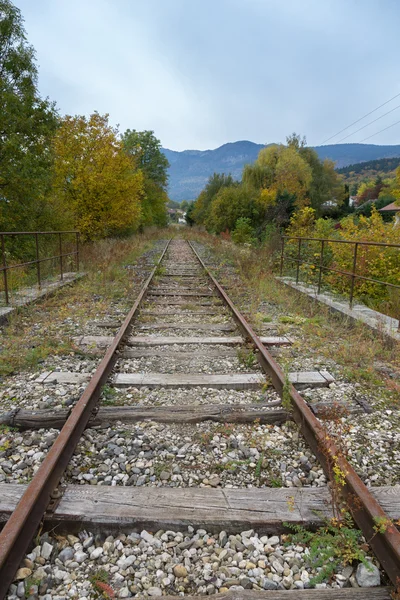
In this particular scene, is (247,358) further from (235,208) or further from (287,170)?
(287,170)

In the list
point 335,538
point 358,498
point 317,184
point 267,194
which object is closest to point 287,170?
point 317,184

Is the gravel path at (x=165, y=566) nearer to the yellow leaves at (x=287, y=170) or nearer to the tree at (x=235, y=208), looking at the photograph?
the tree at (x=235, y=208)

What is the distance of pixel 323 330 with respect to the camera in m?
5.49

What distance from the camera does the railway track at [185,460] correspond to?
1.89m

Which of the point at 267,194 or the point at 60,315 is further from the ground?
the point at 267,194

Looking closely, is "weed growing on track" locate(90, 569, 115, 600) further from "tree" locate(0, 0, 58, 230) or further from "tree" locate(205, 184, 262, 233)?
"tree" locate(205, 184, 262, 233)

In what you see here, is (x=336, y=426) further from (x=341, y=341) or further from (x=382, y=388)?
(x=341, y=341)

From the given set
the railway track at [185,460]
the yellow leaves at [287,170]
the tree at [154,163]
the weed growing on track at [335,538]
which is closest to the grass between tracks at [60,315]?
the railway track at [185,460]

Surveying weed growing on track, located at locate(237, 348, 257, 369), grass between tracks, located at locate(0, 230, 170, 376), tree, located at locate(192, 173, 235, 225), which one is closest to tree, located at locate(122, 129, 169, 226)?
tree, located at locate(192, 173, 235, 225)

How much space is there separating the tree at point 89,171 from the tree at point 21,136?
2976 mm

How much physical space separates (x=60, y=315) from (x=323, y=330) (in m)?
4.14

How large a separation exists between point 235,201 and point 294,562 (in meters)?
25.6

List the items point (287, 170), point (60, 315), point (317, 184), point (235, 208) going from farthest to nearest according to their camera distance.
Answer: point (317, 184) < point (287, 170) < point (235, 208) < point (60, 315)

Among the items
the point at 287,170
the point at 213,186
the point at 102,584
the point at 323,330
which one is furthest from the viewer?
the point at 213,186
